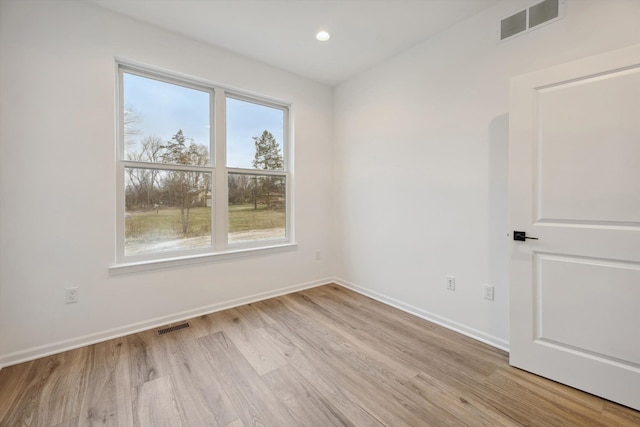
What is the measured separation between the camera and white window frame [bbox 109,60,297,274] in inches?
95.5

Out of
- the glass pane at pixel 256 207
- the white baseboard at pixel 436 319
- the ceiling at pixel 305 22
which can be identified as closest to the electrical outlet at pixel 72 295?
the glass pane at pixel 256 207

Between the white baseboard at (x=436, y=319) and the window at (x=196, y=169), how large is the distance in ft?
4.07

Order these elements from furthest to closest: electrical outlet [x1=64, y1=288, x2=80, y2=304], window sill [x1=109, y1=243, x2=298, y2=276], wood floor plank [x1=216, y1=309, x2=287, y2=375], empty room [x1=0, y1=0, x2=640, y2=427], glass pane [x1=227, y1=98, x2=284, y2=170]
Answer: glass pane [x1=227, y1=98, x2=284, y2=170]
window sill [x1=109, y1=243, x2=298, y2=276]
electrical outlet [x1=64, y1=288, x2=80, y2=304]
wood floor plank [x1=216, y1=309, x2=287, y2=375]
empty room [x1=0, y1=0, x2=640, y2=427]

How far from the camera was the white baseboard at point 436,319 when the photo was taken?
7.19ft

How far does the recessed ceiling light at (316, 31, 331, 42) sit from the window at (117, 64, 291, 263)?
102 centimetres

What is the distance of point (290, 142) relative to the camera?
3.51 m

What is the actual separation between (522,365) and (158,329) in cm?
298

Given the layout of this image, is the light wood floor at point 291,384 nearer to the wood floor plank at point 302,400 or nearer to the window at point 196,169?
the wood floor plank at point 302,400

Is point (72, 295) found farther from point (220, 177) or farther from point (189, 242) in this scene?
point (220, 177)

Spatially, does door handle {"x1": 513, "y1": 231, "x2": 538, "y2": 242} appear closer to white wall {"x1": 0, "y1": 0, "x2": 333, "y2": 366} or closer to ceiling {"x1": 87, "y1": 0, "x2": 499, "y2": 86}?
ceiling {"x1": 87, "y1": 0, "x2": 499, "y2": 86}

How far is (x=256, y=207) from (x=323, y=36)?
197 cm

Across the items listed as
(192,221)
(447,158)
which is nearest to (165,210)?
(192,221)

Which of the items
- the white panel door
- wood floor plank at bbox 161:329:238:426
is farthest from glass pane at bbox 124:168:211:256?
the white panel door

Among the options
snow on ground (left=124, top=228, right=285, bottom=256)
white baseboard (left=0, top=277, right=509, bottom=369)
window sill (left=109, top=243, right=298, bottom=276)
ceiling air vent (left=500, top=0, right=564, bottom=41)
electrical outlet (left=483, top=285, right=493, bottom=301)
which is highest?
ceiling air vent (left=500, top=0, right=564, bottom=41)
